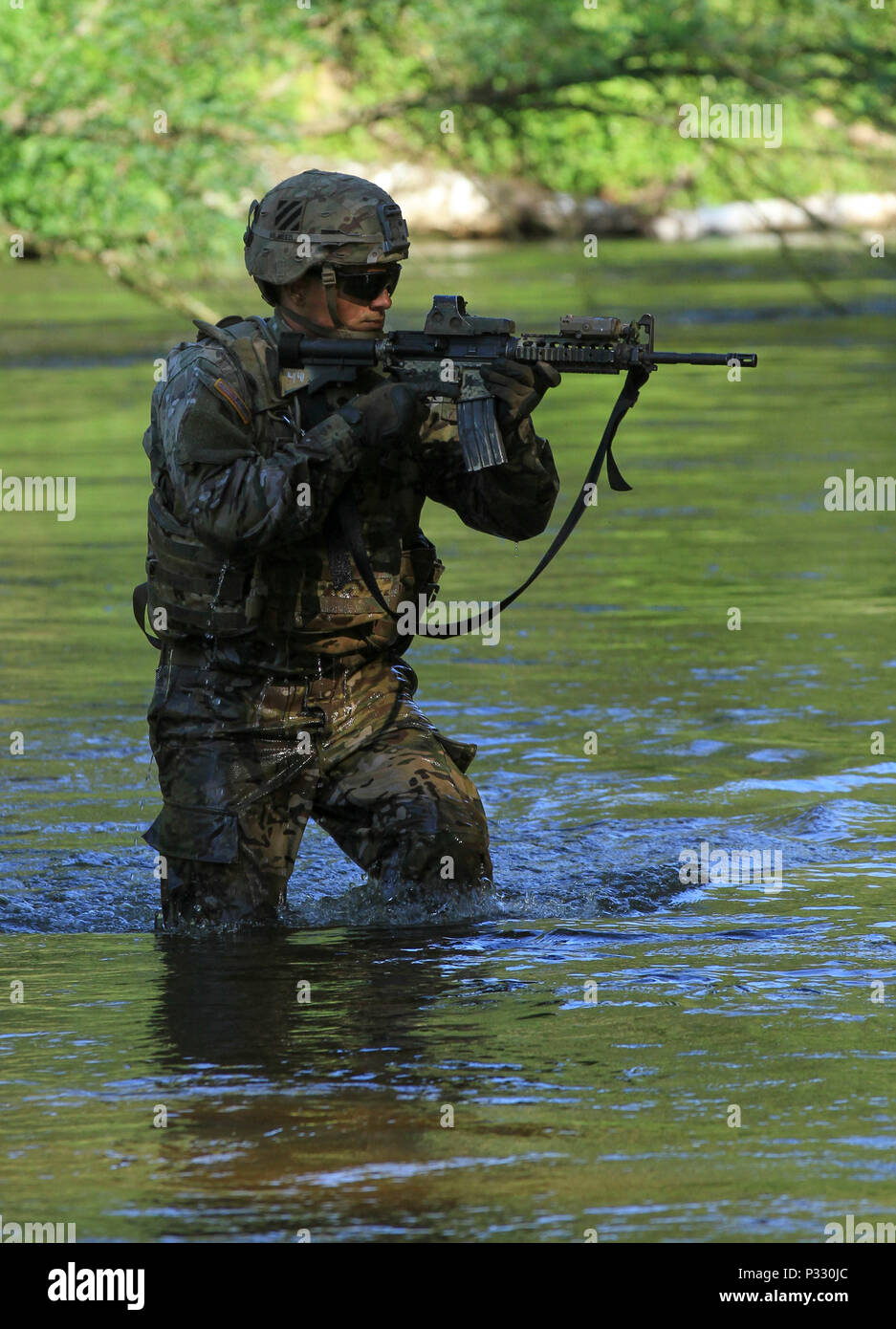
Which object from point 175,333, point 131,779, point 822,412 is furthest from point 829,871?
point 175,333

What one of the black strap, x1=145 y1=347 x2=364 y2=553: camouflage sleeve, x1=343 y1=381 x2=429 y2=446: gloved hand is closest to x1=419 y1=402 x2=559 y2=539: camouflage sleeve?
x1=343 y1=381 x2=429 y2=446: gloved hand

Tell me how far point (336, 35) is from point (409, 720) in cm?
1801

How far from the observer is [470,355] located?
5699mm

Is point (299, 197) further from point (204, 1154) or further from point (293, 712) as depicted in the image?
point (204, 1154)

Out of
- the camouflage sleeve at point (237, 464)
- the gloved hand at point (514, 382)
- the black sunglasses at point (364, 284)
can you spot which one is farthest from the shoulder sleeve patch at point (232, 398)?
the gloved hand at point (514, 382)

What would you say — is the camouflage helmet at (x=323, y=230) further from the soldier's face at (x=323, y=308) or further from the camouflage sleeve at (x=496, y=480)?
the camouflage sleeve at (x=496, y=480)

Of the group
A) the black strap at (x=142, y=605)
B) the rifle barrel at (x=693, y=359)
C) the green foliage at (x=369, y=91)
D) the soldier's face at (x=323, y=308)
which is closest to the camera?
the rifle barrel at (x=693, y=359)

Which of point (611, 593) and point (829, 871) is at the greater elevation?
point (611, 593)

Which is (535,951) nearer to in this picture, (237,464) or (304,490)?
(304,490)

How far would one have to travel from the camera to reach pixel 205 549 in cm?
584

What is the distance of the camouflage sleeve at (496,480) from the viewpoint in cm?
587

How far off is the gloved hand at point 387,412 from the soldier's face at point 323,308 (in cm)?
37

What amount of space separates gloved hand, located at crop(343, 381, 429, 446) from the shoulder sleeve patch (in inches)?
11.0

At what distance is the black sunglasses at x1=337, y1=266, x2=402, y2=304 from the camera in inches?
231
